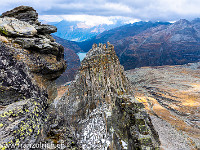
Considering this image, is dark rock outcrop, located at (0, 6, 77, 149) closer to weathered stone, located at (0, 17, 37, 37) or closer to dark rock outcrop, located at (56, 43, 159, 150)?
weathered stone, located at (0, 17, 37, 37)

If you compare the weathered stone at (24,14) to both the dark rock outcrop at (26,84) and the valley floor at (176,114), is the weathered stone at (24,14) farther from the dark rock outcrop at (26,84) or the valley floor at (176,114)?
the valley floor at (176,114)

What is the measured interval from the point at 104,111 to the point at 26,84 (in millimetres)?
9958

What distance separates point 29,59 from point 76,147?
5990mm

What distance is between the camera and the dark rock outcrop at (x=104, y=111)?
10636mm

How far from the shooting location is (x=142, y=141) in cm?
944

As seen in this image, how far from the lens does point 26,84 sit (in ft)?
23.3

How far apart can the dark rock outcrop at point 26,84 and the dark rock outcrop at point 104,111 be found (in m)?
2.27

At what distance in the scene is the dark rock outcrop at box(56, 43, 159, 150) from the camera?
34.9 ft

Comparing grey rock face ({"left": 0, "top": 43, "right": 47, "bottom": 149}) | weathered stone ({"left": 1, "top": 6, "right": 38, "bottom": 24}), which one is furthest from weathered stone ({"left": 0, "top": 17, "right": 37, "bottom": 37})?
weathered stone ({"left": 1, "top": 6, "right": 38, "bottom": 24})

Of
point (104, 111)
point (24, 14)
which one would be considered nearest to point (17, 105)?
point (24, 14)

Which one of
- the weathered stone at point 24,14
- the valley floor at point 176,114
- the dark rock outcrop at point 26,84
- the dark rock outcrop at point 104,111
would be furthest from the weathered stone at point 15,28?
the valley floor at point 176,114

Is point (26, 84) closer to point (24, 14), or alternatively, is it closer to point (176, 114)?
point (24, 14)

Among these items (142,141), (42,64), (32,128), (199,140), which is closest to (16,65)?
(42,64)

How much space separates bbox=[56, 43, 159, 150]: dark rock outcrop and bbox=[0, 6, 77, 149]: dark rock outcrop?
227 centimetres
